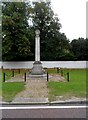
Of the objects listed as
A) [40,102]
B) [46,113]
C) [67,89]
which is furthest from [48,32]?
[46,113]

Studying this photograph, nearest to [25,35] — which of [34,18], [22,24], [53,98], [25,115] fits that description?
[22,24]

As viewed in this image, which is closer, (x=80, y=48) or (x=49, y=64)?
(x=49, y=64)

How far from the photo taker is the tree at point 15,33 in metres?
43.8

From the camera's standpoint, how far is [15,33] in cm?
4472

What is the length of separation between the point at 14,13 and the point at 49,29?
307 inches

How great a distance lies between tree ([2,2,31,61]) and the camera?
43.8 meters

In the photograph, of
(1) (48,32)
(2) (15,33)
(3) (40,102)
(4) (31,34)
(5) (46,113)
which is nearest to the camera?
(5) (46,113)

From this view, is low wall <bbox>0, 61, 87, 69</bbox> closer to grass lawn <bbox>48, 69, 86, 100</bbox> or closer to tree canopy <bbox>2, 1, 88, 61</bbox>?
tree canopy <bbox>2, 1, 88, 61</bbox>

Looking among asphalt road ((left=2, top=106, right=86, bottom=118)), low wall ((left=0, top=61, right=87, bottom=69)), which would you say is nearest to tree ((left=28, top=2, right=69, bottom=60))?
low wall ((left=0, top=61, right=87, bottom=69))

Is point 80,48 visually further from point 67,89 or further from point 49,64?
point 67,89

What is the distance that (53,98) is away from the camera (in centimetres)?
1215

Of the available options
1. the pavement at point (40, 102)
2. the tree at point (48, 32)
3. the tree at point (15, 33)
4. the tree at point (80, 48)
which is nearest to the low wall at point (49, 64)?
the tree at point (15, 33)

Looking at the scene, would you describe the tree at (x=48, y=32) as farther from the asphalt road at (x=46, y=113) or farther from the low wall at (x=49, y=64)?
the asphalt road at (x=46, y=113)

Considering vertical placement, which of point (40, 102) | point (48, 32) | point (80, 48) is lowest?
point (40, 102)
